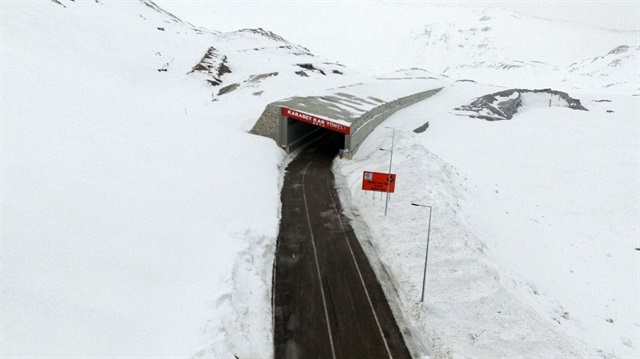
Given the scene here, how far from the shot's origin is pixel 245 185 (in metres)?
34.0

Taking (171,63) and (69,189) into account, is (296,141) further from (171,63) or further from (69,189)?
(171,63)

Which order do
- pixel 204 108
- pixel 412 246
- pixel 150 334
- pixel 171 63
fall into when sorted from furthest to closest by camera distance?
pixel 171 63
pixel 204 108
pixel 412 246
pixel 150 334

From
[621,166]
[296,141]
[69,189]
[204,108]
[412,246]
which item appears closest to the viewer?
[69,189]

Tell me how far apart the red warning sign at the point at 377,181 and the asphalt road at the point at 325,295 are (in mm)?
3567

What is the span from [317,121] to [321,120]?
1.76 ft

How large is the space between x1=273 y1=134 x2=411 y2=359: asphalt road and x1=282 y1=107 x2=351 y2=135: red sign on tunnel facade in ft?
43.0

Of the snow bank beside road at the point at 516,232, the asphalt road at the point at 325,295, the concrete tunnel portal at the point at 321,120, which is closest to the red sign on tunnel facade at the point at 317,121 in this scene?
the concrete tunnel portal at the point at 321,120

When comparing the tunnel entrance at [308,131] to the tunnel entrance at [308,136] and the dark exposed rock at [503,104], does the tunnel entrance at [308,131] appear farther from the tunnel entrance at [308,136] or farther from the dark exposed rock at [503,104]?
the dark exposed rock at [503,104]

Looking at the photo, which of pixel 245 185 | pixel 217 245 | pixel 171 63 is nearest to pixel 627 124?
pixel 245 185

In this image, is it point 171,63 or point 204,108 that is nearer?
point 204,108

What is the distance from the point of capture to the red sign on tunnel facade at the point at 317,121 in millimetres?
44412

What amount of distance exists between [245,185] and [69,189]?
49.1 ft

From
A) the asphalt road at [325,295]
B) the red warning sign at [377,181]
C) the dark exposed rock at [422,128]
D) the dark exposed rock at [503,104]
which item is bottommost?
the asphalt road at [325,295]

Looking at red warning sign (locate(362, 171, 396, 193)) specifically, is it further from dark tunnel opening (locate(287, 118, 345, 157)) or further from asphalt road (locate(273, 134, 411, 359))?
dark tunnel opening (locate(287, 118, 345, 157))
